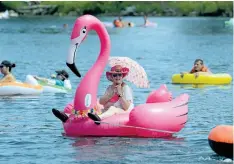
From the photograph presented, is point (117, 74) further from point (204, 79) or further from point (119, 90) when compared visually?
point (204, 79)

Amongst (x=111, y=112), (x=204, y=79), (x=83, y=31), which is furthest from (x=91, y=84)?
(x=204, y=79)

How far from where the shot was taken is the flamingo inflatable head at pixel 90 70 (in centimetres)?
1559

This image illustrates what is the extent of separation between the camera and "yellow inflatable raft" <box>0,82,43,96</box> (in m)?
21.5

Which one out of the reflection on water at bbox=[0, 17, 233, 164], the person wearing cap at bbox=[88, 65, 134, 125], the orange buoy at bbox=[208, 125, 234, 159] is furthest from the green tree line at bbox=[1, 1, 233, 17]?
the orange buoy at bbox=[208, 125, 234, 159]

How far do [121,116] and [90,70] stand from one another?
1.05 meters

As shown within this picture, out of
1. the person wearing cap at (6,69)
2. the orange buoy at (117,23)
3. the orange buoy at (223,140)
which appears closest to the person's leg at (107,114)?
the orange buoy at (223,140)

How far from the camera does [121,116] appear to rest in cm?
1544

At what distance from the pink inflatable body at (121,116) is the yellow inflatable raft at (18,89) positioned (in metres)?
5.90

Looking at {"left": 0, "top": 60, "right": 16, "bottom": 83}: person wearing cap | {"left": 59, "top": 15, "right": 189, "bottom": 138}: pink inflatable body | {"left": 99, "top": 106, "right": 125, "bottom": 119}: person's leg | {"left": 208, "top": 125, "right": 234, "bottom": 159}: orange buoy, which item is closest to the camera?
{"left": 208, "top": 125, "right": 234, "bottom": 159}: orange buoy

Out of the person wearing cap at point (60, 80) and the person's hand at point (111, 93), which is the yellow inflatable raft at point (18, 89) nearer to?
the person wearing cap at point (60, 80)

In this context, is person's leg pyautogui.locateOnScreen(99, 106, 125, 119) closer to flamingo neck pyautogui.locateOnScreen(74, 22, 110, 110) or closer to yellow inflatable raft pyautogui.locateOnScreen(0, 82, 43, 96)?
flamingo neck pyautogui.locateOnScreen(74, 22, 110, 110)

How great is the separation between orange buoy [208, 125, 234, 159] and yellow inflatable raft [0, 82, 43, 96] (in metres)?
9.13

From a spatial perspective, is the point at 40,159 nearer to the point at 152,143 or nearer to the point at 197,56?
the point at 152,143

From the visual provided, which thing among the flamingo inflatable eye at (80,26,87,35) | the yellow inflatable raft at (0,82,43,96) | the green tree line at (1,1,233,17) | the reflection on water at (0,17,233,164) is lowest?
the green tree line at (1,1,233,17)
